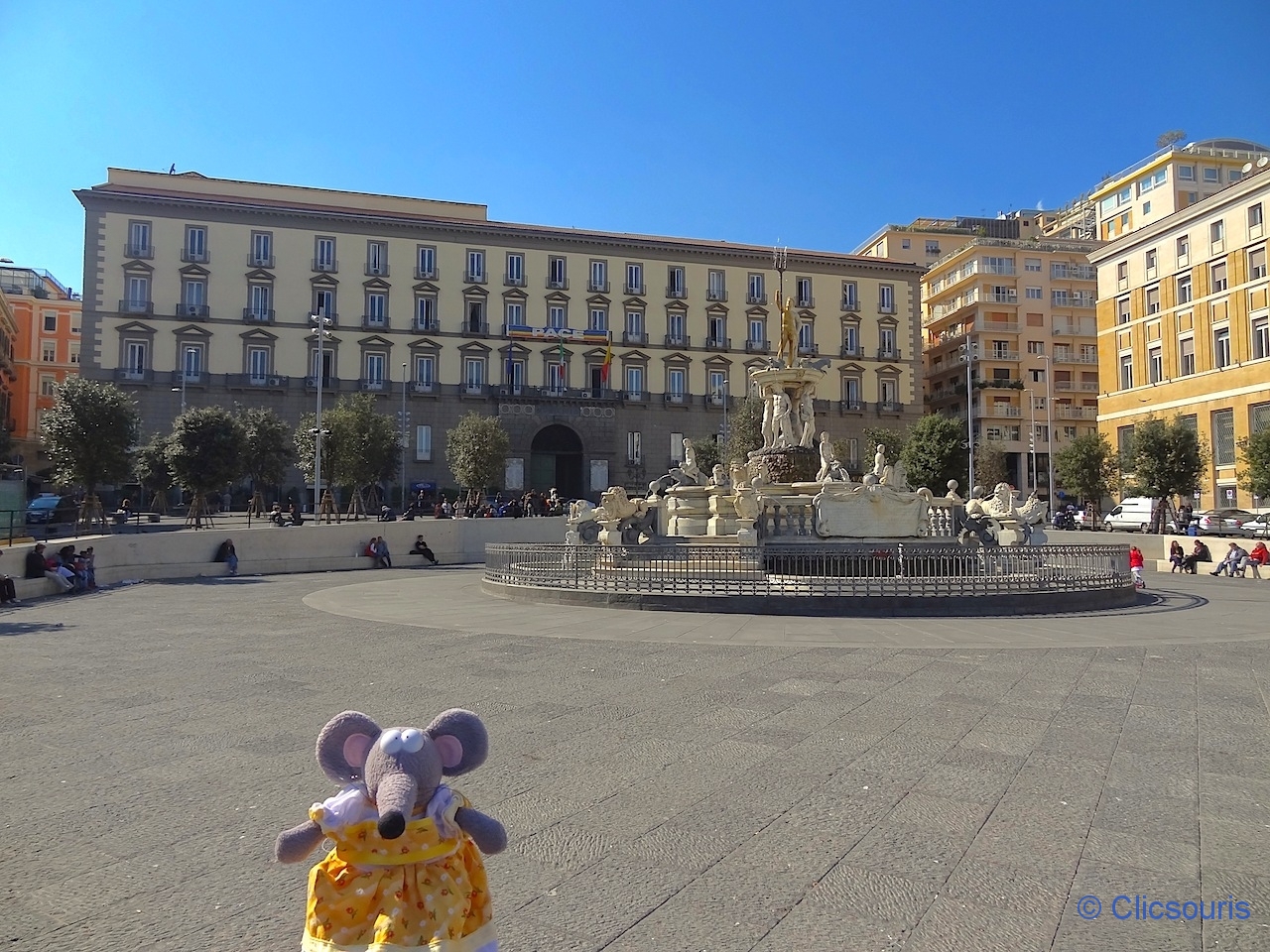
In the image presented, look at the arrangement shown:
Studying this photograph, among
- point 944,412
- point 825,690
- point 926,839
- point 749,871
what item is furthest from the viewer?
point 944,412

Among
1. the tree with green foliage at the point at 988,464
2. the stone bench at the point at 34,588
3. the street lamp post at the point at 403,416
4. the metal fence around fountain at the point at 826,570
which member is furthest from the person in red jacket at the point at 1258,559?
the street lamp post at the point at 403,416

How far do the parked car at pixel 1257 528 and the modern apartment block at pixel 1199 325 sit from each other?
373cm

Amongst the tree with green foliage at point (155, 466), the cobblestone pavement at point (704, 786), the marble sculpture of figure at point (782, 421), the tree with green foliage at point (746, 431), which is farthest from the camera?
the tree with green foliage at point (746, 431)

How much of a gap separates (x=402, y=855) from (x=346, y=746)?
0.35 m

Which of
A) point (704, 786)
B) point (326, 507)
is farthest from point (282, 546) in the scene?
point (704, 786)

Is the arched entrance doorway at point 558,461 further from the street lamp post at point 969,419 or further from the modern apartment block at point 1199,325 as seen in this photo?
the modern apartment block at point 1199,325

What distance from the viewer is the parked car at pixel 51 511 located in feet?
86.4

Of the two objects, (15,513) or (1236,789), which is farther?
(15,513)

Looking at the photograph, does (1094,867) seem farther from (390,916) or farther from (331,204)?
(331,204)

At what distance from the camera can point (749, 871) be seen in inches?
155

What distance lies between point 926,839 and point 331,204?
178 ft

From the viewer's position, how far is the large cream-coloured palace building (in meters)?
47.2

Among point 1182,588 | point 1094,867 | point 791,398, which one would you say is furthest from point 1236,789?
point 791,398

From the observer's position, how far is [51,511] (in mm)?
27578
